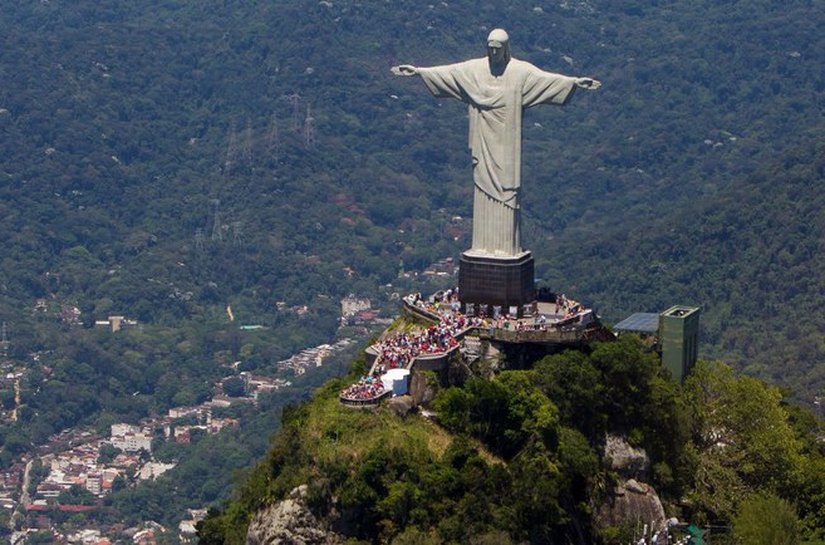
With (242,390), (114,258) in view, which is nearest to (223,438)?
(242,390)

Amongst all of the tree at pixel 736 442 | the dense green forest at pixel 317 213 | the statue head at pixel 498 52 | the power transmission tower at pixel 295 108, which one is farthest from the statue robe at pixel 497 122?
the power transmission tower at pixel 295 108

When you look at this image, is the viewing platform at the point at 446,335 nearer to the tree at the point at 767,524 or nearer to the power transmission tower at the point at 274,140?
the tree at the point at 767,524

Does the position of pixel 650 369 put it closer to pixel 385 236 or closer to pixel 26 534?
pixel 26 534

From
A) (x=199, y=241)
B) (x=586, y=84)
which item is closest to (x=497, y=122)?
(x=586, y=84)

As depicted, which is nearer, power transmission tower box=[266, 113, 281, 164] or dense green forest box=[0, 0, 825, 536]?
dense green forest box=[0, 0, 825, 536]

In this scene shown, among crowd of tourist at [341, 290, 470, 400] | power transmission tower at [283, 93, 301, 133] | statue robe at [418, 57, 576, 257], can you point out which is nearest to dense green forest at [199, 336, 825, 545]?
crowd of tourist at [341, 290, 470, 400]

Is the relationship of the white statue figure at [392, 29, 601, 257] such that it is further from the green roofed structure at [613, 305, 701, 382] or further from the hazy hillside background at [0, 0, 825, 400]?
the hazy hillside background at [0, 0, 825, 400]

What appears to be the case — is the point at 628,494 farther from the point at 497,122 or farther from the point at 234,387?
the point at 234,387
